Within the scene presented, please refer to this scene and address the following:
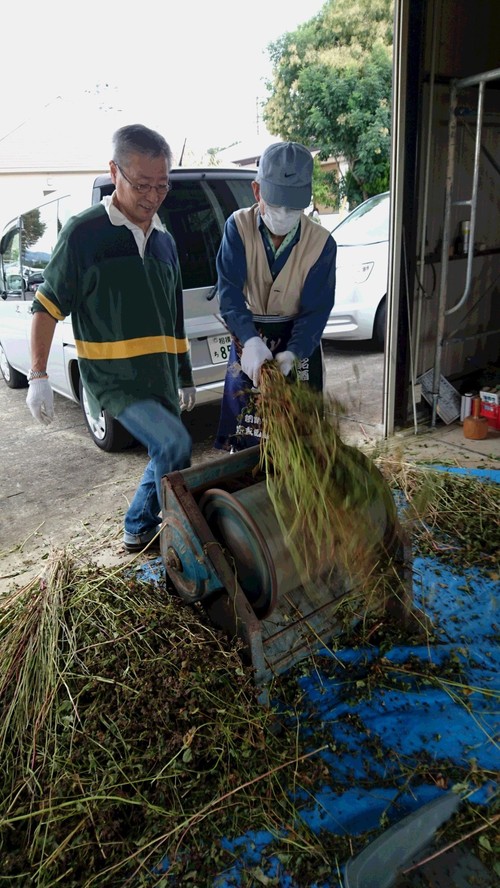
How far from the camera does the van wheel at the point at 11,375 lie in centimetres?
741

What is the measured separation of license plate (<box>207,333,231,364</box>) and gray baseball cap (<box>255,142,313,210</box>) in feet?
6.76

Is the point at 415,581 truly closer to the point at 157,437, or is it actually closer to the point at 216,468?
the point at 216,468

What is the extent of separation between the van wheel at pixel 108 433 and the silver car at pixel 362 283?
3.14m

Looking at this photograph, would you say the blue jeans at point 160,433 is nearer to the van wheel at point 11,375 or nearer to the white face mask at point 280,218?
the white face mask at point 280,218

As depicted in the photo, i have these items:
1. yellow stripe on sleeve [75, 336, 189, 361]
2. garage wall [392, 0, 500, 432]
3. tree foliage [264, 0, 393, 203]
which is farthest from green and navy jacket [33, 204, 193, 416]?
tree foliage [264, 0, 393, 203]

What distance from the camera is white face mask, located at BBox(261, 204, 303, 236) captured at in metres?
2.72

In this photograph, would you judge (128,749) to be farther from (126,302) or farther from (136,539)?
(126,302)

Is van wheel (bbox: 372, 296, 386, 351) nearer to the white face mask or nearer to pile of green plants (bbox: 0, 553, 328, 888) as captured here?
the white face mask

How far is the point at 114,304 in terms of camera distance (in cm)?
286

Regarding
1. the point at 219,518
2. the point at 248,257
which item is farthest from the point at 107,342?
the point at 219,518

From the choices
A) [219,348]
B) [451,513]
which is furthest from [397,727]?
Result: [219,348]

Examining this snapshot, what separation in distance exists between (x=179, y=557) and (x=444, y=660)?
1.15 metres

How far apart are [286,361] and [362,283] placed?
4.68 meters

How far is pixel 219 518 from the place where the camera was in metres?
2.18
